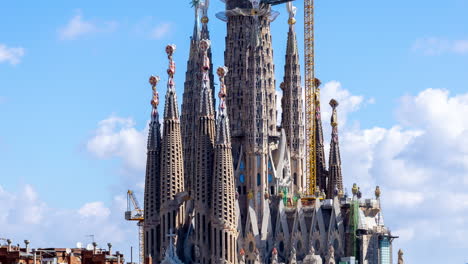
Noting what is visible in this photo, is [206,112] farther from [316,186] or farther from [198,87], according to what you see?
[316,186]

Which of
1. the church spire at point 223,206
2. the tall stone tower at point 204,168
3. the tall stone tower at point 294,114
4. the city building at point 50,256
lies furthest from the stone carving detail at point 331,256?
the city building at point 50,256

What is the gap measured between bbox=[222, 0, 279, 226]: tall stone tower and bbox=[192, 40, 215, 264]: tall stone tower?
7.34m

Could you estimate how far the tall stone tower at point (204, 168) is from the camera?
16362cm

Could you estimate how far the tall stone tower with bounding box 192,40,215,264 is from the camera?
163625mm

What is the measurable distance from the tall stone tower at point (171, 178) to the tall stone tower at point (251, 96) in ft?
33.9

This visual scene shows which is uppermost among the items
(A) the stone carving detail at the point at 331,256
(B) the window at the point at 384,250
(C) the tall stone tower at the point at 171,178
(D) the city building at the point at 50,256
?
(C) the tall stone tower at the point at 171,178

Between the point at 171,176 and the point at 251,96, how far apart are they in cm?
1582

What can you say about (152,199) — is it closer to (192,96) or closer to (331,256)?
(192,96)

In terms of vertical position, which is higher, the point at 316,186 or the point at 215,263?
the point at 316,186

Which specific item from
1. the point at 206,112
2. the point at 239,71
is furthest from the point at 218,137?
the point at 239,71

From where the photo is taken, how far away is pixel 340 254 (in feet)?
561

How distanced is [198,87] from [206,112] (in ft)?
36.0

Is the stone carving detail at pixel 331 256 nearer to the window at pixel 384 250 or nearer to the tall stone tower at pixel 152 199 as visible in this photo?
the window at pixel 384 250

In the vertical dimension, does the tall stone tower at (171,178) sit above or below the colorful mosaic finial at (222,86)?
below
